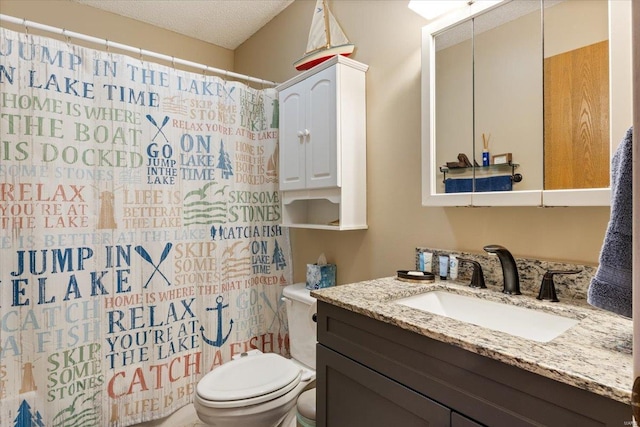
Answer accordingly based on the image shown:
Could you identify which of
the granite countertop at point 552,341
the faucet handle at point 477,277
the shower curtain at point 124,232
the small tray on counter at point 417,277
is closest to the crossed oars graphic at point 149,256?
the shower curtain at point 124,232

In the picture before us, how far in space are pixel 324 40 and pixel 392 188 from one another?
0.94m

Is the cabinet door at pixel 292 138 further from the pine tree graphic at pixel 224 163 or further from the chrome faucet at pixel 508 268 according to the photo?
the chrome faucet at pixel 508 268

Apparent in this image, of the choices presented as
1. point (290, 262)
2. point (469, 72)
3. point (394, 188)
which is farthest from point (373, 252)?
point (469, 72)

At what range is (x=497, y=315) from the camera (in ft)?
3.60

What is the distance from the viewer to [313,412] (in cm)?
132

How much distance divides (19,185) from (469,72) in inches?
77.4

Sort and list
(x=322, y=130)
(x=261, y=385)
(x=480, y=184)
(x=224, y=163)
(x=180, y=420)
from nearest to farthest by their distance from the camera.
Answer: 1. (x=480, y=184)
2. (x=261, y=385)
3. (x=322, y=130)
4. (x=180, y=420)
5. (x=224, y=163)

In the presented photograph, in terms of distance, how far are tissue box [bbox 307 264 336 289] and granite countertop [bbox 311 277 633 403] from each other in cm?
74

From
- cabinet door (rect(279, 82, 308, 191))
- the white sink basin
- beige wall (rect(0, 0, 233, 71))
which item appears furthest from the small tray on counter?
beige wall (rect(0, 0, 233, 71))

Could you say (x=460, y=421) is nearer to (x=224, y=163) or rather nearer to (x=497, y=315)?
(x=497, y=315)

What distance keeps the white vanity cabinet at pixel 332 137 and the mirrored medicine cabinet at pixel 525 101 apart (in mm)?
396

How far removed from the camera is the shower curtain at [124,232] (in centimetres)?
150

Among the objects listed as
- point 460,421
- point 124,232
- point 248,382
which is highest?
point 124,232

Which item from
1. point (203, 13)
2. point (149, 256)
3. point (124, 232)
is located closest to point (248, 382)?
point (149, 256)
